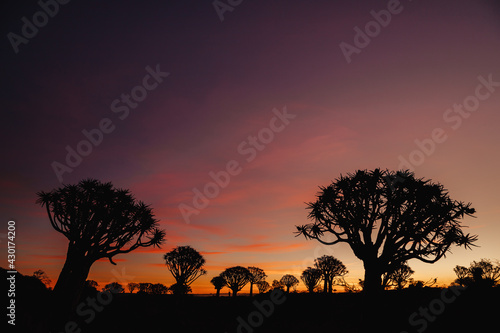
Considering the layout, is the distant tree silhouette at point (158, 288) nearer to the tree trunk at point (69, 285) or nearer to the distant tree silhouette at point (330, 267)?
the distant tree silhouette at point (330, 267)

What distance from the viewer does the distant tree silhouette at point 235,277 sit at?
52219mm

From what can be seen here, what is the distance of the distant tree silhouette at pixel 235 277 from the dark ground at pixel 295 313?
29.8 meters

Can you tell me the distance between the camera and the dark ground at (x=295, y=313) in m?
12.5

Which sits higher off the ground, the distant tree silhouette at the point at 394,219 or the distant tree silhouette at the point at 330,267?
the distant tree silhouette at the point at 394,219

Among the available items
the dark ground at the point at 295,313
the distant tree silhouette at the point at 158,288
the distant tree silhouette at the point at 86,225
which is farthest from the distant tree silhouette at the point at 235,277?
the distant tree silhouette at the point at 86,225

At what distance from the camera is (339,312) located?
59.8 feet

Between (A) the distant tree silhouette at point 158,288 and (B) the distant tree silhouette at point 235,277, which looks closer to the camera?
(B) the distant tree silhouette at point 235,277

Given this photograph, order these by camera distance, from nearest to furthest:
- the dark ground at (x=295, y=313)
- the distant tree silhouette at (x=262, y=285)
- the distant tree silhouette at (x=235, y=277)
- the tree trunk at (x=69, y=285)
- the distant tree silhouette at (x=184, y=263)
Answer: the dark ground at (x=295, y=313) < the tree trunk at (x=69, y=285) < the distant tree silhouette at (x=184, y=263) < the distant tree silhouette at (x=235, y=277) < the distant tree silhouette at (x=262, y=285)

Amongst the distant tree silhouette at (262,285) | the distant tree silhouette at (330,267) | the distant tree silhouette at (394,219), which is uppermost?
the distant tree silhouette at (394,219)

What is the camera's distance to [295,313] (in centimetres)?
1950

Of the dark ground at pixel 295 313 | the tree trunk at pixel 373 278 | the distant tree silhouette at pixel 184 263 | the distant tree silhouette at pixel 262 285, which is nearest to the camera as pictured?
the dark ground at pixel 295 313

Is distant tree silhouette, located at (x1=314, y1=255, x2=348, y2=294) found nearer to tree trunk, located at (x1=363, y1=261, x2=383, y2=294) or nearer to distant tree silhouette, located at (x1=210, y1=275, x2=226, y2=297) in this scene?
distant tree silhouette, located at (x1=210, y1=275, x2=226, y2=297)

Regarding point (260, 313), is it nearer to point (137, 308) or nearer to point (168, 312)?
point (168, 312)

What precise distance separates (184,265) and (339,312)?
2341cm
